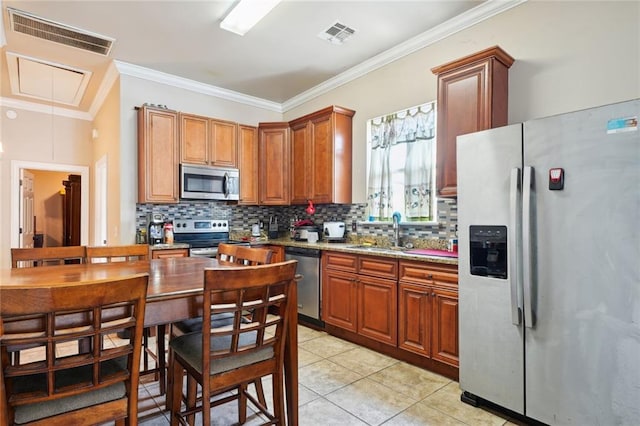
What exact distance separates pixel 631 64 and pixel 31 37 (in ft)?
16.3

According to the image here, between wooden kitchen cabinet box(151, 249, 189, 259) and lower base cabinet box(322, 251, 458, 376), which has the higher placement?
wooden kitchen cabinet box(151, 249, 189, 259)

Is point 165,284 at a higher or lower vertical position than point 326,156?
lower

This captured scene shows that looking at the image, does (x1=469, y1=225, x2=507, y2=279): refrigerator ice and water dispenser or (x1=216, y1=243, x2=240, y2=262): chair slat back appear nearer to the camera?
(x1=469, y1=225, x2=507, y2=279): refrigerator ice and water dispenser

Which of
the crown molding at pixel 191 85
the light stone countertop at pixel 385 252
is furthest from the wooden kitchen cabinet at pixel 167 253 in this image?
the crown molding at pixel 191 85

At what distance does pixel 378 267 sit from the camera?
3064mm

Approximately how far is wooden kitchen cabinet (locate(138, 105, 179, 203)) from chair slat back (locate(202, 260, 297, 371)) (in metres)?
2.72

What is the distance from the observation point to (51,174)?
7805 mm

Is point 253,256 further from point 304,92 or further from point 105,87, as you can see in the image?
point 105,87

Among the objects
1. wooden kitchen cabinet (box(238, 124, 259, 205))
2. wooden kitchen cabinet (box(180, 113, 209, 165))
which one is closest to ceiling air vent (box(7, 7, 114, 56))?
wooden kitchen cabinet (box(180, 113, 209, 165))

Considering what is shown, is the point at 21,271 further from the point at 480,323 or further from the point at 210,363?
the point at 480,323

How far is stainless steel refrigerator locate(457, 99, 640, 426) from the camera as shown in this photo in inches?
64.7

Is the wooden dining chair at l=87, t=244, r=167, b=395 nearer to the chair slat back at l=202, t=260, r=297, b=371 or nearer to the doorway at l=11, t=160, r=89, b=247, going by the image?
the chair slat back at l=202, t=260, r=297, b=371

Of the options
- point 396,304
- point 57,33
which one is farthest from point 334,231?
point 57,33

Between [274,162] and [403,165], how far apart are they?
1842 mm
